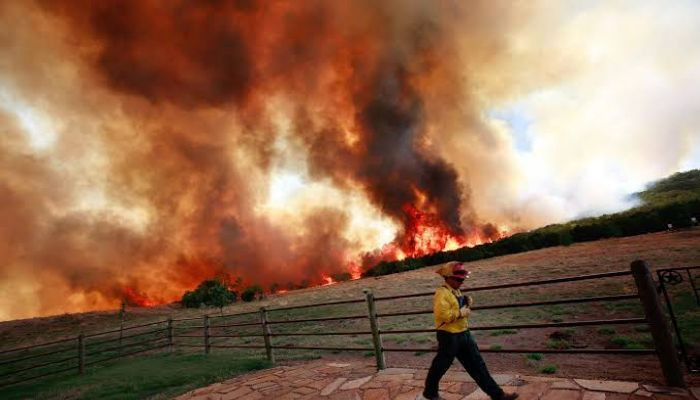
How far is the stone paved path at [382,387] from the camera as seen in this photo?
379 centimetres

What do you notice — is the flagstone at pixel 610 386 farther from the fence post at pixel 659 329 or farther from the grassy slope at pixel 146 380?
the grassy slope at pixel 146 380

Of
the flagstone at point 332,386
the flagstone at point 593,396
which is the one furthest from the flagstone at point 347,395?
the flagstone at point 593,396

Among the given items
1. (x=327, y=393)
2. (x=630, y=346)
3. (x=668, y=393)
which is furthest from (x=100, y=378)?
(x=630, y=346)

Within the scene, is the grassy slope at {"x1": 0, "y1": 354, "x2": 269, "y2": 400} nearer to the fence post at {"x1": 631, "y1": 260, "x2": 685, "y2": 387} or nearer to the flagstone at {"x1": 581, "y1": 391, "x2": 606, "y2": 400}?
the flagstone at {"x1": 581, "y1": 391, "x2": 606, "y2": 400}

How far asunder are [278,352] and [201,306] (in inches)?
1782

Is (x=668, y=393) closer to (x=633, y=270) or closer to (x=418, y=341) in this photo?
(x=633, y=270)

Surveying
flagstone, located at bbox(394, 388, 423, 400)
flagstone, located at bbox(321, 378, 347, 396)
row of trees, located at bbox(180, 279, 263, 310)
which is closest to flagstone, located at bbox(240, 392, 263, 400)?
flagstone, located at bbox(321, 378, 347, 396)

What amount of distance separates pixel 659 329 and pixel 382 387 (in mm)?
3453

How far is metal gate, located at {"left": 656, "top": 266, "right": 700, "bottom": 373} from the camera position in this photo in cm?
458

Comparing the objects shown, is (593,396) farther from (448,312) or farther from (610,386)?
(448,312)

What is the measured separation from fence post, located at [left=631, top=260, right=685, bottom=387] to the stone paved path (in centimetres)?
17

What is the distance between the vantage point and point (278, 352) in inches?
473

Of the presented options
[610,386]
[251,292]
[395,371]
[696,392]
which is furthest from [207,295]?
[696,392]

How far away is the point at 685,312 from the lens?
9.98 metres
